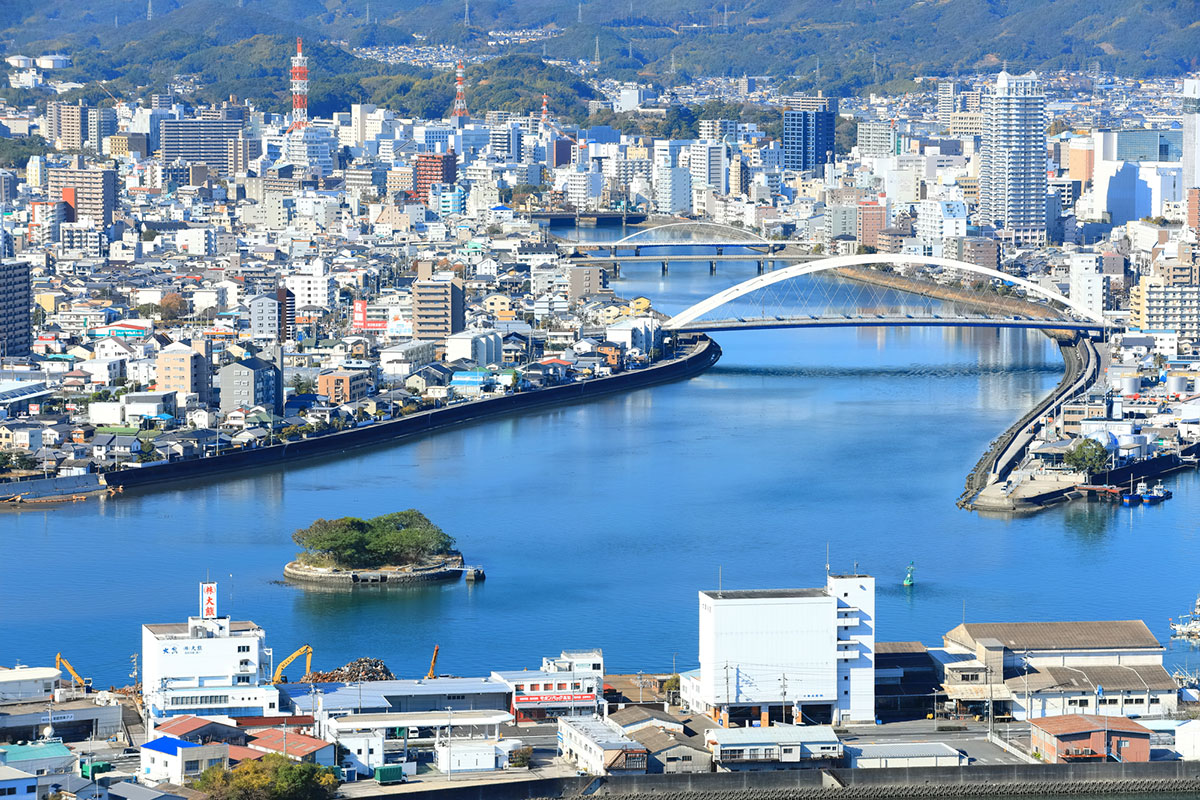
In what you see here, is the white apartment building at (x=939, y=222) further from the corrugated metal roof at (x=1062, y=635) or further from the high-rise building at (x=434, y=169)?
the corrugated metal roof at (x=1062, y=635)

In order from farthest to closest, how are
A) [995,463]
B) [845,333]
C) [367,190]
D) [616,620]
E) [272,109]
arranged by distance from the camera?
[272,109] < [367,190] < [845,333] < [995,463] < [616,620]

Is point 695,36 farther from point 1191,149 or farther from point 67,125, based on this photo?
point 1191,149

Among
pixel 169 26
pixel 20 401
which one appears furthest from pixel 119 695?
pixel 169 26

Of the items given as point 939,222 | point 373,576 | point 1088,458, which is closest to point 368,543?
point 373,576

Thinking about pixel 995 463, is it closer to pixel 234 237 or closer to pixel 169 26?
pixel 234 237

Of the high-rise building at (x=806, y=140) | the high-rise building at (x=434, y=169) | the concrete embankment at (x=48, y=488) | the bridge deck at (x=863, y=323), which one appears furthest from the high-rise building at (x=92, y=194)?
the concrete embankment at (x=48, y=488)
